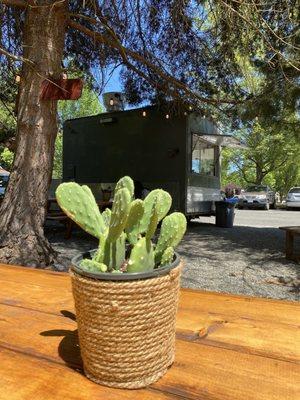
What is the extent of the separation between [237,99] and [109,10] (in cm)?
244

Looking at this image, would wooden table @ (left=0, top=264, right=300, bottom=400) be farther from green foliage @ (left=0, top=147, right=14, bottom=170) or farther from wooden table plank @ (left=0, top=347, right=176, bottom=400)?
green foliage @ (left=0, top=147, right=14, bottom=170)

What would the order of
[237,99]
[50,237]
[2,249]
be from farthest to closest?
1. [50,237]
2. [237,99]
3. [2,249]

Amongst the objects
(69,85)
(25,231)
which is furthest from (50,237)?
(69,85)

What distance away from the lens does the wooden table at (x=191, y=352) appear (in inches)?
32.2

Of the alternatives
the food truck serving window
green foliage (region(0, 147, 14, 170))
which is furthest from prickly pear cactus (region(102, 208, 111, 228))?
green foliage (region(0, 147, 14, 170))

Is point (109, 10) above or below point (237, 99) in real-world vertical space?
above

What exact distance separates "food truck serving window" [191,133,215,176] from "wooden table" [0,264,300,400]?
26.3ft

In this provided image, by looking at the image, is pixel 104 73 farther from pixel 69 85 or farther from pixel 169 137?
pixel 169 137

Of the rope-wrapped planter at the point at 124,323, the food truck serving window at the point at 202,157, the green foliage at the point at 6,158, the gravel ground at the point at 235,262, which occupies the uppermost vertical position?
the green foliage at the point at 6,158

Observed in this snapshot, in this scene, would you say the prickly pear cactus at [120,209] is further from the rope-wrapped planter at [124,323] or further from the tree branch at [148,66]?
the tree branch at [148,66]

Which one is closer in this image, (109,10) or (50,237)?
(109,10)

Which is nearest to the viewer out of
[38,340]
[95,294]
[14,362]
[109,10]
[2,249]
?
[95,294]

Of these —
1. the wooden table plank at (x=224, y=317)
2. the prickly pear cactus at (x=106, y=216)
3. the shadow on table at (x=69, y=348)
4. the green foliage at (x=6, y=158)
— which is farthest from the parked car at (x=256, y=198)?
the prickly pear cactus at (x=106, y=216)

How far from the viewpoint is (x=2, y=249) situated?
4238 millimetres
